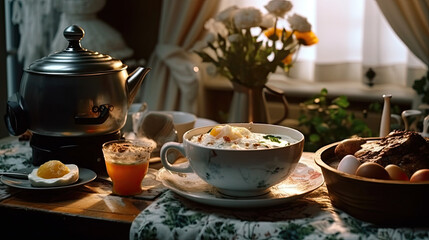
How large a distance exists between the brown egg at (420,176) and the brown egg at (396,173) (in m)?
0.02

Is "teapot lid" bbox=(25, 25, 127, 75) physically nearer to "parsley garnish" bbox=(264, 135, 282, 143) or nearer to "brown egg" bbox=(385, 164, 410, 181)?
"parsley garnish" bbox=(264, 135, 282, 143)

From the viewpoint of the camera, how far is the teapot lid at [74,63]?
4.02 ft

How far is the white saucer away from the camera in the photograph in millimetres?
1029

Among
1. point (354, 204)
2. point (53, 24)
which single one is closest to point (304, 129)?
point (53, 24)

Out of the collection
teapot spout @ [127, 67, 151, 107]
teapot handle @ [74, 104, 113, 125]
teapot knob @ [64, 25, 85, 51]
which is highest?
teapot knob @ [64, 25, 85, 51]

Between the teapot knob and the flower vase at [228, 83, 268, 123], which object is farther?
the flower vase at [228, 83, 268, 123]

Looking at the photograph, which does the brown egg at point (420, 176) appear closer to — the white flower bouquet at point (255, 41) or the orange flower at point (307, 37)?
the white flower bouquet at point (255, 41)

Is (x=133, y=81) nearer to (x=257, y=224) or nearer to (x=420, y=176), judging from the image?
(x=257, y=224)

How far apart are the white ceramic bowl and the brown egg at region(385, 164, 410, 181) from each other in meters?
0.16

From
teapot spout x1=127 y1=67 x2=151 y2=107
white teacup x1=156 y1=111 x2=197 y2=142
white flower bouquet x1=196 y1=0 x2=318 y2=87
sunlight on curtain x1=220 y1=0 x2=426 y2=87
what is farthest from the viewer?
sunlight on curtain x1=220 y1=0 x2=426 y2=87

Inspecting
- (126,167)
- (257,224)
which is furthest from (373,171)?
(126,167)

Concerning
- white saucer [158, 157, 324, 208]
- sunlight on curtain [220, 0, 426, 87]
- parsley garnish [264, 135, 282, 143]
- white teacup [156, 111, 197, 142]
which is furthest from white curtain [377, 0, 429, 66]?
parsley garnish [264, 135, 282, 143]

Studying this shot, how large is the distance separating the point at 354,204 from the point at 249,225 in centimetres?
18

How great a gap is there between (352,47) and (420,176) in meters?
1.58
